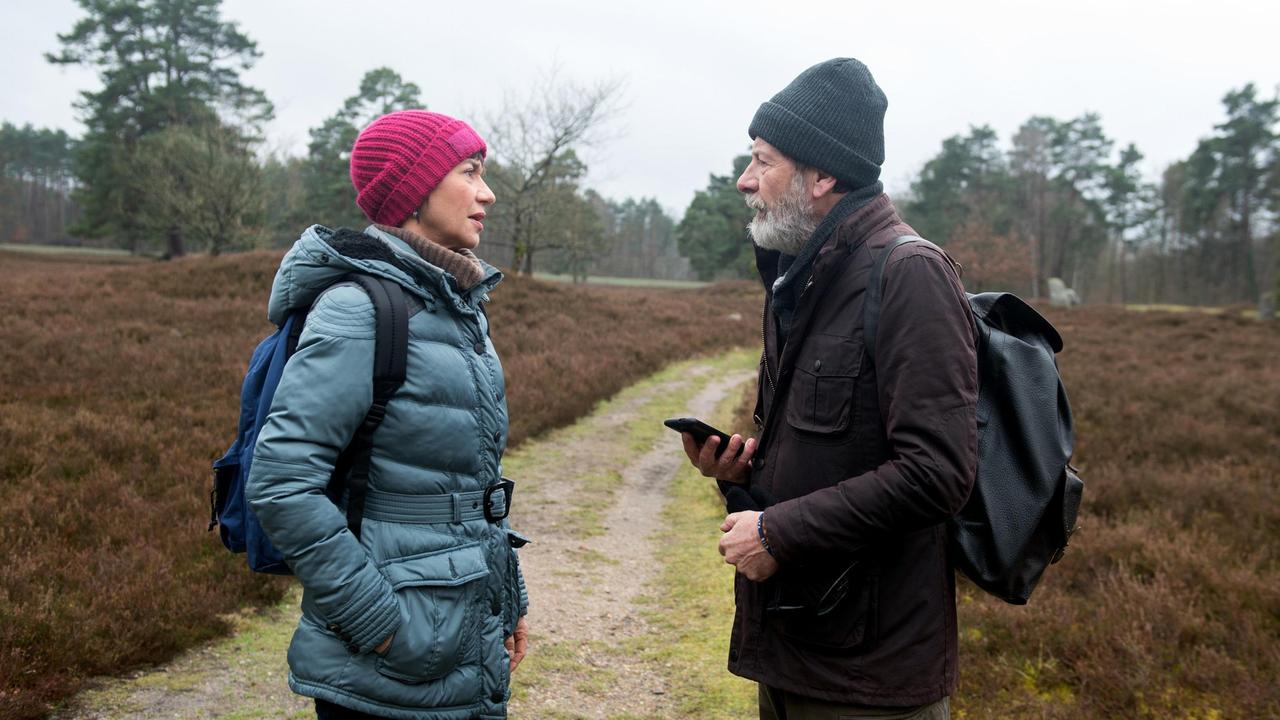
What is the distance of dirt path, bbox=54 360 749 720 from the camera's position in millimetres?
3734

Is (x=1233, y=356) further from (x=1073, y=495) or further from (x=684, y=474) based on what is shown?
(x=1073, y=495)

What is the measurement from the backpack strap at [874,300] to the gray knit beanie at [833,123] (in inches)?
11.6

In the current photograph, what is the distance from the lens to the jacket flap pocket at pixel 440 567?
184 cm

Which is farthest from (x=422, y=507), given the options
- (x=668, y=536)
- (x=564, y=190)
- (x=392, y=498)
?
(x=564, y=190)

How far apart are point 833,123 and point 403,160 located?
1.09 meters

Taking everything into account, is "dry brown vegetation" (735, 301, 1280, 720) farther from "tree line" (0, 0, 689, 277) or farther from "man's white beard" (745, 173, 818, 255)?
"tree line" (0, 0, 689, 277)

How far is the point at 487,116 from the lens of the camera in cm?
2856

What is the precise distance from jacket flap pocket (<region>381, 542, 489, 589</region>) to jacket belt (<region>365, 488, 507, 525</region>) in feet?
0.24

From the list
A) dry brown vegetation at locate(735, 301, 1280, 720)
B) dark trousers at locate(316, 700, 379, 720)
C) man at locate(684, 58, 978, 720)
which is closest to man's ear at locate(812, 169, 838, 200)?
man at locate(684, 58, 978, 720)

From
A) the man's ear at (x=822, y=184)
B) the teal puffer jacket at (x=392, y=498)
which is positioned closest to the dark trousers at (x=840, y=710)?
the teal puffer jacket at (x=392, y=498)

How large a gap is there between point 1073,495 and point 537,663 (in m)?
3.29

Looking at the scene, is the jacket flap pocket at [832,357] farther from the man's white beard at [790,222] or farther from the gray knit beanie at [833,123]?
the gray knit beanie at [833,123]

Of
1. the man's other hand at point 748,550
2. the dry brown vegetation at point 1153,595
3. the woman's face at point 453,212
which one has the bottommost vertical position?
the dry brown vegetation at point 1153,595

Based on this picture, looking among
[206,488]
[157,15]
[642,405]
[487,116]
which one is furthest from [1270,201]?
[157,15]
